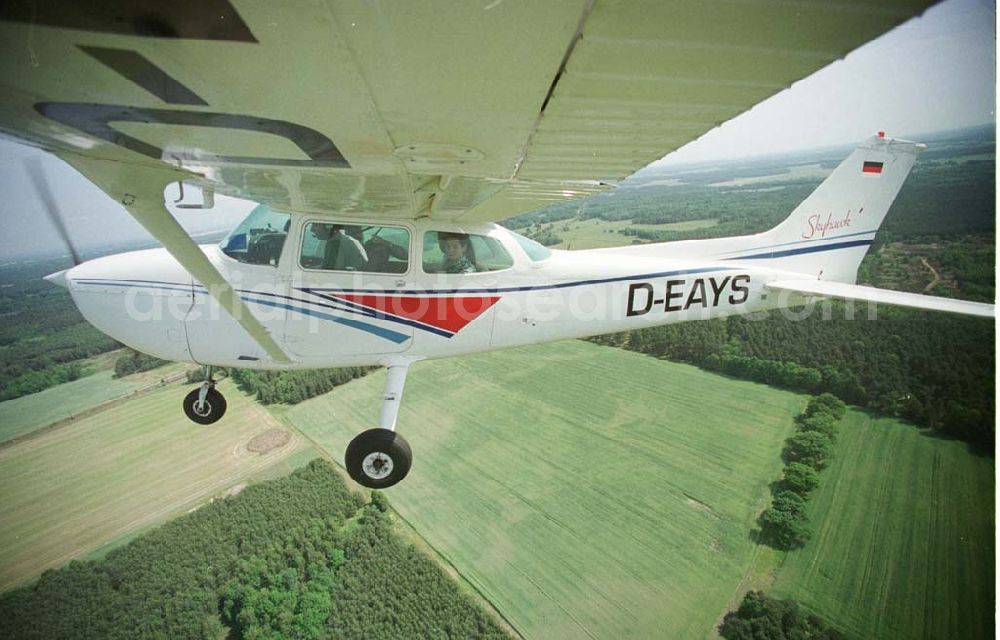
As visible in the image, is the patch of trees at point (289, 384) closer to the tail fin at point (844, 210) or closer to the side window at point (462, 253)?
the side window at point (462, 253)

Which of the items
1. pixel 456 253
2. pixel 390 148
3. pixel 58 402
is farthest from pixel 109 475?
pixel 390 148

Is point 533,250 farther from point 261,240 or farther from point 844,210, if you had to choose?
point 844,210

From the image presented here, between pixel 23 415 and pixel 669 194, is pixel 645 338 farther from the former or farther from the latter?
pixel 669 194

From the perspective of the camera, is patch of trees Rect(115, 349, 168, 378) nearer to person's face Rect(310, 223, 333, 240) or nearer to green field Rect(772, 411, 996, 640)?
person's face Rect(310, 223, 333, 240)

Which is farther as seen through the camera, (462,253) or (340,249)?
(462,253)

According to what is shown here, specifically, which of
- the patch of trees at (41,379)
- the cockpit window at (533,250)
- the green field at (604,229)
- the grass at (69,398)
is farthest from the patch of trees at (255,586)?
the green field at (604,229)

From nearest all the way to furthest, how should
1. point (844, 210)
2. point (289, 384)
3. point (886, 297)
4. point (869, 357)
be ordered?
point (886, 297), point (844, 210), point (289, 384), point (869, 357)

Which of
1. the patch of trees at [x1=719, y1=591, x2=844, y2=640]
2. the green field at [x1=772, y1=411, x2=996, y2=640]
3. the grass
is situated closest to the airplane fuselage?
the patch of trees at [x1=719, y1=591, x2=844, y2=640]
